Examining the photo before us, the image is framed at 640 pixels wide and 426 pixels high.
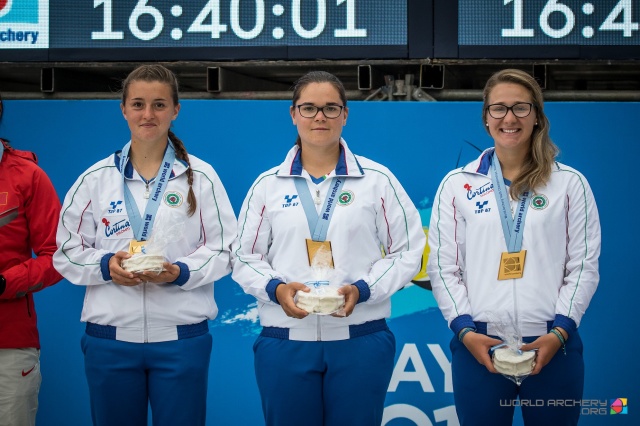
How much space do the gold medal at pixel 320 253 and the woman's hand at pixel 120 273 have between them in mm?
622

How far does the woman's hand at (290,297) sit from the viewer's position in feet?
9.59

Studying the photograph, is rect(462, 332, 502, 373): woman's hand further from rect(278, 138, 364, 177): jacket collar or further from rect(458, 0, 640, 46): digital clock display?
rect(458, 0, 640, 46): digital clock display

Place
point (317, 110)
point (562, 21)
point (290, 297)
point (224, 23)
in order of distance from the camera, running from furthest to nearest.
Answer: point (224, 23) → point (562, 21) → point (317, 110) → point (290, 297)

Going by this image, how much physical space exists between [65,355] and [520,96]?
2843 millimetres

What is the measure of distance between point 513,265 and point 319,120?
89 centimetres

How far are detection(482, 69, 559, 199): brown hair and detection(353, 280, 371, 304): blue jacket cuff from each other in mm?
658

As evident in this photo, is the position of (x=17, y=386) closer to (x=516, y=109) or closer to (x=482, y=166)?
(x=482, y=166)

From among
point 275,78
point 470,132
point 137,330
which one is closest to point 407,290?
point 470,132

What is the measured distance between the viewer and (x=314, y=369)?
9.98 feet

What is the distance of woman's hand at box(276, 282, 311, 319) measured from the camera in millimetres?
2922

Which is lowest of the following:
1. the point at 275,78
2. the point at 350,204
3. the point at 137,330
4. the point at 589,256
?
the point at 137,330

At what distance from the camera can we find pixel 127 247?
10.7 ft

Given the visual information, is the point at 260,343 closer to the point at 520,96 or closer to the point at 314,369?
the point at 314,369

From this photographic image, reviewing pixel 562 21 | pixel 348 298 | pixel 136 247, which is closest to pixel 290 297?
pixel 348 298
